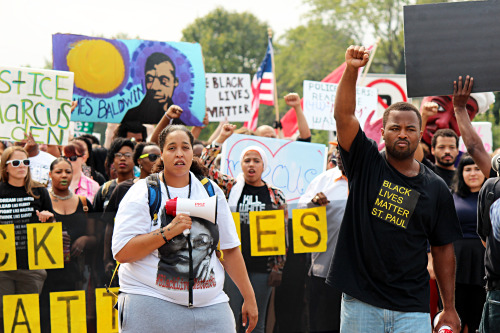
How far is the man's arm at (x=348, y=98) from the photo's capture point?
3828 millimetres

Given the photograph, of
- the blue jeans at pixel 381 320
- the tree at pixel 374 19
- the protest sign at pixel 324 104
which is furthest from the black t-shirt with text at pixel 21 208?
the tree at pixel 374 19

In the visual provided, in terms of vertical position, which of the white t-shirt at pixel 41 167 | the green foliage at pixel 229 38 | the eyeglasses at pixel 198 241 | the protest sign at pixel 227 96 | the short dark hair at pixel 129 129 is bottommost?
the eyeglasses at pixel 198 241

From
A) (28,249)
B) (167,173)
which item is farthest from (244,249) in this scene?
(167,173)

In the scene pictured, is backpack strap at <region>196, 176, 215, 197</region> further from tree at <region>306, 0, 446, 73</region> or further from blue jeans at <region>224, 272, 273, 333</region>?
tree at <region>306, 0, 446, 73</region>

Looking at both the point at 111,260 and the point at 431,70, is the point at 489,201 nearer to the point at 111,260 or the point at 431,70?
the point at 431,70

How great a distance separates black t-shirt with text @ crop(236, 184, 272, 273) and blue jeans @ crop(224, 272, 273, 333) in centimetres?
7

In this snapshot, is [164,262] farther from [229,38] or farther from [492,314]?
[229,38]

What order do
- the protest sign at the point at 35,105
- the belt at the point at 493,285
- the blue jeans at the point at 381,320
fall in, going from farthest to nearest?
the protest sign at the point at 35,105 < the belt at the point at 493,285 < the blue jeans at the point at 381,320

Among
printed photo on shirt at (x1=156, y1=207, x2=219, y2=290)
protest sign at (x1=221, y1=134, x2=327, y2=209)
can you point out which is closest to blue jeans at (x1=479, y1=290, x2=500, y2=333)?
printed photo on shirt at (x1=156, y1=207, x2=219, y2=290)

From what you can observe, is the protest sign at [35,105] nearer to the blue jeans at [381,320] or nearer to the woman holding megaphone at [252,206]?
the woman holding megaphone at [252,206]

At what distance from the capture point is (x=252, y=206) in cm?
680

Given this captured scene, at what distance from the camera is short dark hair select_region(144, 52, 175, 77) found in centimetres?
903

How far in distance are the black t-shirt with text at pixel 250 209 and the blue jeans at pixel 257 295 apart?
7cm

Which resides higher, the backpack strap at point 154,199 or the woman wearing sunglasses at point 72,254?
the backpack strap at point 154,199
